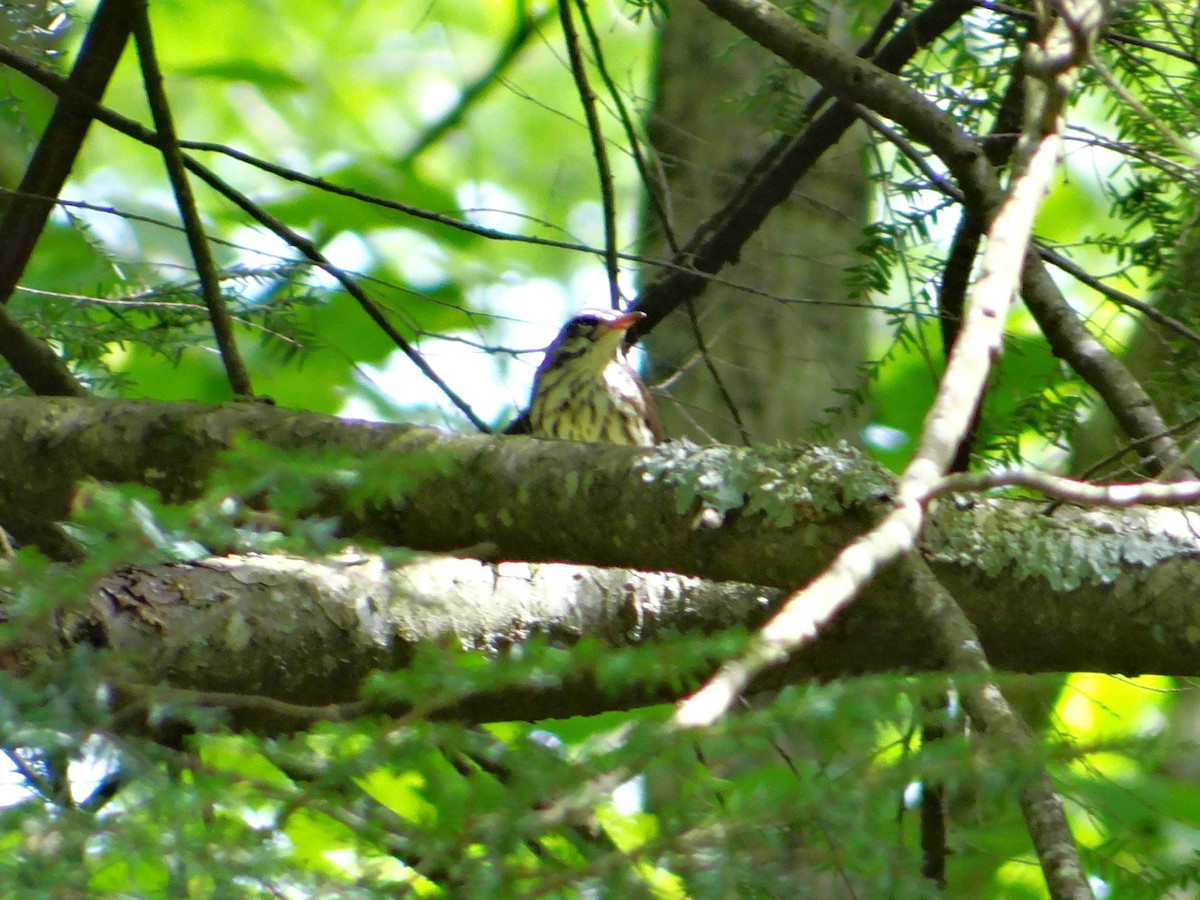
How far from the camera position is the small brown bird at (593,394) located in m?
5.01

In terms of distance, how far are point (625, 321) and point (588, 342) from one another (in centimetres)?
58

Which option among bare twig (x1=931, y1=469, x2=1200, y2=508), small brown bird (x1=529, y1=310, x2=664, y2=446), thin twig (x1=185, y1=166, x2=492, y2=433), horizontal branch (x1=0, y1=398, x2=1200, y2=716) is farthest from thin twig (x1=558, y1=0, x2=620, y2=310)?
bare twig (x1=931, y1=469, x2=1200, y2=508)

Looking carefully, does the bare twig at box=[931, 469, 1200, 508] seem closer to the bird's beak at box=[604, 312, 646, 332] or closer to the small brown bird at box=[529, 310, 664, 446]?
the bird's beak at box=[604, 312, 646, 332]

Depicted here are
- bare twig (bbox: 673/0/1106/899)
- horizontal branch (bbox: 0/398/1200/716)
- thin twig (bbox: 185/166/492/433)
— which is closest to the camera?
bare twig (bbox: 673/0/1106/899)

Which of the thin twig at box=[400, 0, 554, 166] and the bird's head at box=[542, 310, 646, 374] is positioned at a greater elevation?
the thin twig at box=[400, 0, 554, 166]

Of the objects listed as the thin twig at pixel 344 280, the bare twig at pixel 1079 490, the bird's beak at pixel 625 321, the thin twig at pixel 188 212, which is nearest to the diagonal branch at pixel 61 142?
the thin twig at pixel 188 212

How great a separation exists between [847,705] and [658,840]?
0.73 ft

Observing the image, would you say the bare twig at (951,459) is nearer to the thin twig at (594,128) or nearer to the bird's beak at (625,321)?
the thin twig at (594,128)

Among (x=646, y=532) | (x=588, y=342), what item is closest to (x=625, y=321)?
(x=588, y=342)

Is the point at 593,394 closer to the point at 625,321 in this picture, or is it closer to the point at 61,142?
the point at 625,321

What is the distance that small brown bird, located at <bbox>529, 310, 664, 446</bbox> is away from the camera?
5.01m

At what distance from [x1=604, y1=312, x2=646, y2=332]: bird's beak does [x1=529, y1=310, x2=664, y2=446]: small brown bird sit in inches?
13.6

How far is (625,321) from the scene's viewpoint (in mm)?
4414

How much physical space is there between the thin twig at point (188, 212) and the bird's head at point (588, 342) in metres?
1.65
